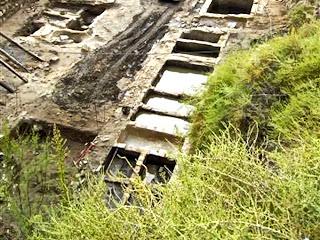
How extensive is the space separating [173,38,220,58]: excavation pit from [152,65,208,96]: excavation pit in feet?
2.20

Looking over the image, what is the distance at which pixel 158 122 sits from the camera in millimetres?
9023

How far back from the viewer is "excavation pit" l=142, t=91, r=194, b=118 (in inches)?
360

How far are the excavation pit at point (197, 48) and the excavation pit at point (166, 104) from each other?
1.78 metres

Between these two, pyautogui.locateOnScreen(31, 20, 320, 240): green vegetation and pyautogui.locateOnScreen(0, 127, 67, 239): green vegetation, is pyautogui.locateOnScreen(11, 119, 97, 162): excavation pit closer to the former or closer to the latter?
pyautogui.locateOnScreen(0, 127, 67, 239): green vegetation

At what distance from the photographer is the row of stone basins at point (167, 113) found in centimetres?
800

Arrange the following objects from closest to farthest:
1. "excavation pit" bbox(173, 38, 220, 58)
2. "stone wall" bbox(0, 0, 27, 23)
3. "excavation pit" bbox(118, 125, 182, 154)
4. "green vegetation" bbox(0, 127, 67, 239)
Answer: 1. "green vegetation" bbox(0, 127, 67, 239)
2. "excavation pit" bbox(118, 125, 182, 154)
3. "excavation pit" bbox(173, 38, 220, 58)
4. "stone wall" bbox(0, 0, 27, 23)

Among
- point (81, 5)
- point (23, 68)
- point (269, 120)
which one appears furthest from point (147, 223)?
point (81, 5)

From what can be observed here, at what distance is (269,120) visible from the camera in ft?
18.7

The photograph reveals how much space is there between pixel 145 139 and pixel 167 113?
0.72 m

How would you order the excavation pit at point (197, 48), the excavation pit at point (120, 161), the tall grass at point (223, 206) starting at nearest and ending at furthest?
the tall grass at point (223, 206)
the excavation pit at point (120, 161)
the excavation pit at point (197, 48)

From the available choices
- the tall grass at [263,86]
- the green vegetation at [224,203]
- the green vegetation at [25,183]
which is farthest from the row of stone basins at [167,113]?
the green vegetation at [224,203]

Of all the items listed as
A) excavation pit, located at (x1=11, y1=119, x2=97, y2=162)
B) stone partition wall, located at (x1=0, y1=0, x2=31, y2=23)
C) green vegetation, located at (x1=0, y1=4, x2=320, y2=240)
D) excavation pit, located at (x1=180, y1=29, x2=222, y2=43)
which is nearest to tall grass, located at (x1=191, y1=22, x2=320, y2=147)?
green vegetation, located at (x1=0, y1=4, x2=320, y2=240)

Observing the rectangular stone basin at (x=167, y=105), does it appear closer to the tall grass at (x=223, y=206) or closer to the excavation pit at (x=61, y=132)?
the excavation pit at (x=61, y=132)

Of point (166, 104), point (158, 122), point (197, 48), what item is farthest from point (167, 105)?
point (197, 48)
